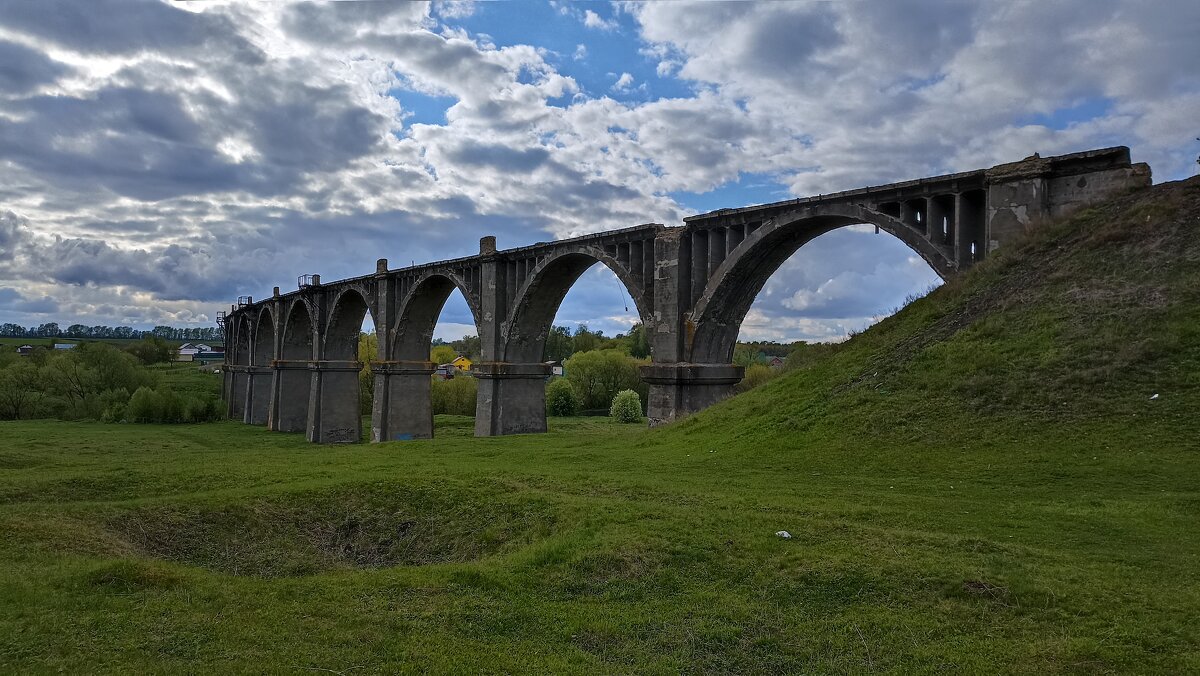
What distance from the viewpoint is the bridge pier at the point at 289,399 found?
48.0 metres

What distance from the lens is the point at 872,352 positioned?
1650 cm

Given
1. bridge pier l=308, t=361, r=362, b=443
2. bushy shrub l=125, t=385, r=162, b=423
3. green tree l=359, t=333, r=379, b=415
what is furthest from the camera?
green tree l=359, t=333, r=379, b=415

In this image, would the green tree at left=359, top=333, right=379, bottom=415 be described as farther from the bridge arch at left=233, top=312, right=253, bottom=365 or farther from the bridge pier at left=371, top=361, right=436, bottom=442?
the bridge pier at left=371, top=361, right=436, bottom=442

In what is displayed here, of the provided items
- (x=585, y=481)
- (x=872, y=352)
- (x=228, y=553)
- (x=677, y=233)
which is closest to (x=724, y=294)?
(x=677, y=233)

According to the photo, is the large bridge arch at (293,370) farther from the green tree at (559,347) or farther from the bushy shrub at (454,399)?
the green tree at (559,347)

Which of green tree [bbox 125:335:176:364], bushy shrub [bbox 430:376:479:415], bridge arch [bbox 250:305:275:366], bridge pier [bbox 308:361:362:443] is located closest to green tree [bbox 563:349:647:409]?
bushy shrub [bbox 430:376:479:415]

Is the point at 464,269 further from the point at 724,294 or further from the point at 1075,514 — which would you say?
the point at 1075,514

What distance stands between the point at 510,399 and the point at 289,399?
24.5 metres

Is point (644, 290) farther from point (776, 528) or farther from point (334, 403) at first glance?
point (334, 403)

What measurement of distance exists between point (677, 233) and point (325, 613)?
58.7 feet

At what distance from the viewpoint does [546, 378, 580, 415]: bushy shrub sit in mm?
60500

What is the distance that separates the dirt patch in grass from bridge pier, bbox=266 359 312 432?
127ft

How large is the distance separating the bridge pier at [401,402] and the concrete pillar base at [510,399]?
696cm

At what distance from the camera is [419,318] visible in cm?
3828
